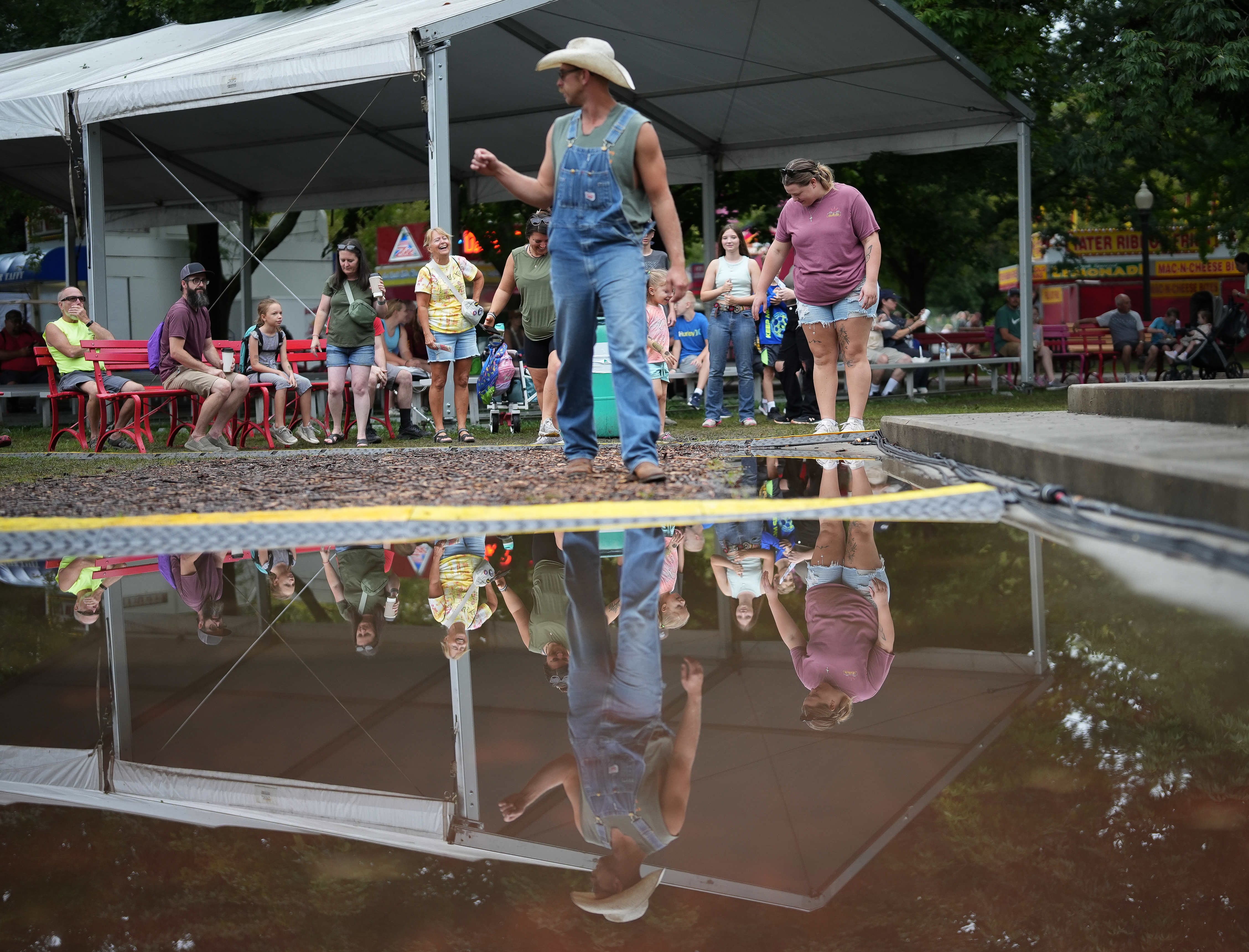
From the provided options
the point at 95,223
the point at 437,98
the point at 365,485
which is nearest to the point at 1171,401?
the point at 365,485

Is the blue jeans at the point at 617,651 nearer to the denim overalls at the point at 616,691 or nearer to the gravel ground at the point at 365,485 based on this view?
the denim overalls at the point at 616,691

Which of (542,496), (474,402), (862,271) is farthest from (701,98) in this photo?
(542,496)

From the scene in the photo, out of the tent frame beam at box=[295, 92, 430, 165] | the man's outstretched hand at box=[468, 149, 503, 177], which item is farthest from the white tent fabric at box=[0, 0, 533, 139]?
the man's outstretched hand at box=[468, 149, 503, 177]

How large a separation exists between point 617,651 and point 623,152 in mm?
3632

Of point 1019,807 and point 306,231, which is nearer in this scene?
point 1019,807

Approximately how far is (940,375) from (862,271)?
12.9 meters

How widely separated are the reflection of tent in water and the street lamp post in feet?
84.5

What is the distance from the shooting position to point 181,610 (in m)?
3.81

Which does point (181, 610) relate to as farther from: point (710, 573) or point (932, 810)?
point (932, 810)

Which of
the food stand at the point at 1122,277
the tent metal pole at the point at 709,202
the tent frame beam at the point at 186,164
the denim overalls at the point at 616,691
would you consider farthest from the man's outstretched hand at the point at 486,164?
the food stand at the point at 1122,277

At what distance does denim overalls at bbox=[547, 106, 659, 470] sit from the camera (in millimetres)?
6141

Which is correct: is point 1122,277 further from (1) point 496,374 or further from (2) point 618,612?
(2) point 618,612

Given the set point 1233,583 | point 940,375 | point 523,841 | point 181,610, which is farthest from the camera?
point 940,375

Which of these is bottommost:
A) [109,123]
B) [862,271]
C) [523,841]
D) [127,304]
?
[523,841]
